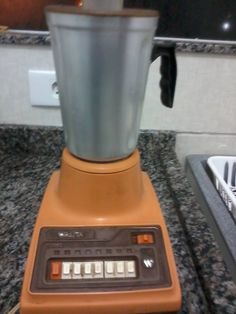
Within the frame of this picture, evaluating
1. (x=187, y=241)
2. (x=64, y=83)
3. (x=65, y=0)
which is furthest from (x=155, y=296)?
(x=65, y=0)

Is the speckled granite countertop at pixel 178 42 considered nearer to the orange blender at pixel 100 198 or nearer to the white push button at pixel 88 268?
the orange blender at pixel 100 198

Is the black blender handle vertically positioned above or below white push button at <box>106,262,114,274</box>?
above

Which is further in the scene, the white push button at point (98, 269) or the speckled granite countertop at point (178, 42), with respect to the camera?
the speckled granite countertop at point (178, 42)

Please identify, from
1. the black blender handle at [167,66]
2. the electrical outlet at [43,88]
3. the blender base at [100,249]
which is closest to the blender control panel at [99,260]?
the blender base at [100,249]

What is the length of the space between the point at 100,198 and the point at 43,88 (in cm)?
40

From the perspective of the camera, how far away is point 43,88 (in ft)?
2.45

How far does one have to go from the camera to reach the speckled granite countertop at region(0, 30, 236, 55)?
71 cm

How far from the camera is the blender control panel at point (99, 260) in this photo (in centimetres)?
38

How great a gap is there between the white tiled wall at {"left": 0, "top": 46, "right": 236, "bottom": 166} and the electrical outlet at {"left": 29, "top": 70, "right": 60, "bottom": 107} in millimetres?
14

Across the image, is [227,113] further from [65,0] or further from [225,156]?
[65,0]

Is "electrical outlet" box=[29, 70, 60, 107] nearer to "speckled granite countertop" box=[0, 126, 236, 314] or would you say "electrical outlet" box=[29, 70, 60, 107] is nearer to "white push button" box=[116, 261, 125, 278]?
"speckled granite countertop" box=[0, 126, 236, 314]

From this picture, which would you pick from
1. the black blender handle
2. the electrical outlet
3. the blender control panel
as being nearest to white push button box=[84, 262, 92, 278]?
the blender control panel

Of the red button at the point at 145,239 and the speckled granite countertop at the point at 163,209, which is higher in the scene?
the red button at the point at 145,239

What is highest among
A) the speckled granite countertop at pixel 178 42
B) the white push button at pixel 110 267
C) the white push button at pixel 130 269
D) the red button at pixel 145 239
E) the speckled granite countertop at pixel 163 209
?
the speckled granite countertop at pixel 178 42
